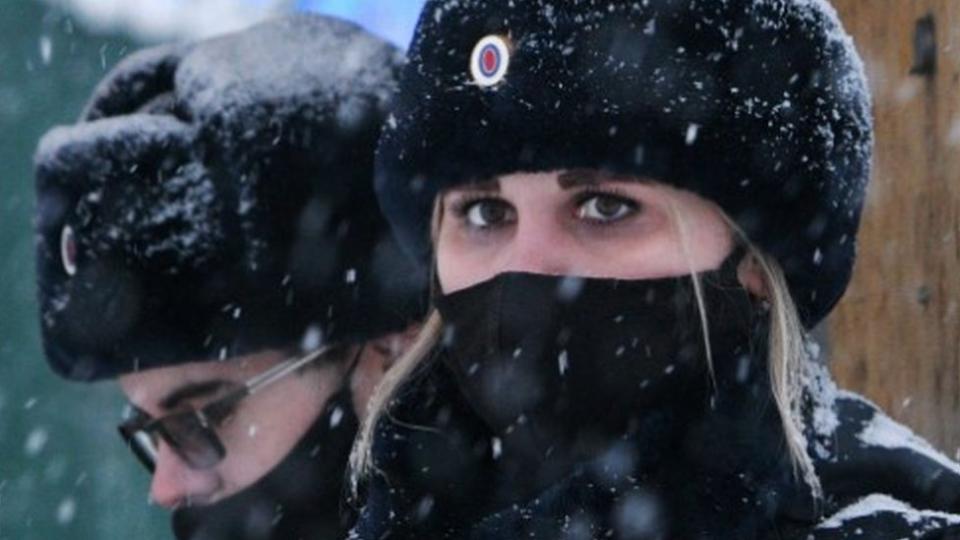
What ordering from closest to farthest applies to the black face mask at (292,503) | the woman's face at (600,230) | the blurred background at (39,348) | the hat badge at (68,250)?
the woman's face at (600,230), the black face mask at (292,503), the hat badge at (68,250), the blurred background at (39,348)

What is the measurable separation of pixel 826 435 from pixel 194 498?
1357mm

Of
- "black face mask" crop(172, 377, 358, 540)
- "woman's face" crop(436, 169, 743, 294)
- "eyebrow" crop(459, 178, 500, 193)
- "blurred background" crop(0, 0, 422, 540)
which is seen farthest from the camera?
"blurred background" crop(0, 0, 422, 540)

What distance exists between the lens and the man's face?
349 centimetres

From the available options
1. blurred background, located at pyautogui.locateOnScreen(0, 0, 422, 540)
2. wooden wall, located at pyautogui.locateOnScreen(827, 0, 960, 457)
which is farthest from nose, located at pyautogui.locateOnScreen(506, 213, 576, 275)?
blurred background, located at pyautogui.locateOnScreen(0, 0, 422, 540)

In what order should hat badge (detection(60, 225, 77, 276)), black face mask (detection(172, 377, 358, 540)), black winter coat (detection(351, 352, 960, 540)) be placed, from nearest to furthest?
1. black winter coat (detection(351, 352, 960, 540))
2. black face mask (detection(172, 377, 358, 540))
3. hat badge (detection(60, 225, 77, 276))

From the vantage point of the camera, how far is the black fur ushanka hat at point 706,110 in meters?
2.53

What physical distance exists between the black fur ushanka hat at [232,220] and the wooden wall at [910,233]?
2.75ft

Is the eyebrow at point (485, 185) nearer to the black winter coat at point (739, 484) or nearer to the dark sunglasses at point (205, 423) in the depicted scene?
the black winter coat at point (739, 484)

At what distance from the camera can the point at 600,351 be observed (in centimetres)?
252

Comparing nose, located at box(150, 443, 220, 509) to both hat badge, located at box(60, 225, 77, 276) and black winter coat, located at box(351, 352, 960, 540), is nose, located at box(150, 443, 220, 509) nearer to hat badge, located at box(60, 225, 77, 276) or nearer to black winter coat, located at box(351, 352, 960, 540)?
hat badge, located at box(60, 225, 77, 276)

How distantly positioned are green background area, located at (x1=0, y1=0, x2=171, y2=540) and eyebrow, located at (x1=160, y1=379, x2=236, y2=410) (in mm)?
3474

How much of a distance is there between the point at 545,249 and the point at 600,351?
0.15 meters

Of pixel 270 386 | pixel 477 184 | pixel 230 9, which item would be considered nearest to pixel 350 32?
pixel 270 386

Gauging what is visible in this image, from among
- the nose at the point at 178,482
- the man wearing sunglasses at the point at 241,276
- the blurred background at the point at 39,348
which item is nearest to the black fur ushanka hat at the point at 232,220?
the man wearing sunglasses at the point at 241,276
